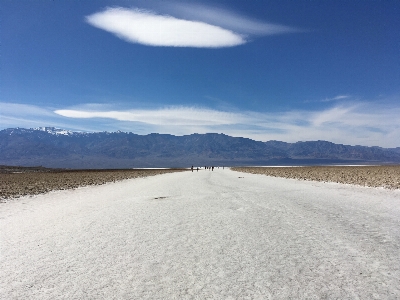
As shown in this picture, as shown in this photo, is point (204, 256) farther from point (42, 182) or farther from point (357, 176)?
point (357, 176)

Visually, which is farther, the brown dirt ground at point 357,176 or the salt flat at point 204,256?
the brown dirt ground at point 357,176

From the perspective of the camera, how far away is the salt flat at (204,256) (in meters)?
4.82

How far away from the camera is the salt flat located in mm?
4820

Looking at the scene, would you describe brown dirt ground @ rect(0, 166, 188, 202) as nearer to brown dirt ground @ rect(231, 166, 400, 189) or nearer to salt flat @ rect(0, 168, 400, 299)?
salt flat @ rect(0, 168, 400, 299)

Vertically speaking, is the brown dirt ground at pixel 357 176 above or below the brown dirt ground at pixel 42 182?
above

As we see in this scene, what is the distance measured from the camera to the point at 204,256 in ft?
21.2

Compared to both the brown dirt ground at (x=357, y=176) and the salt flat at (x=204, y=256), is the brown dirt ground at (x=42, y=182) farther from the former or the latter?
the brown dirt ground at (x=357, y=176)

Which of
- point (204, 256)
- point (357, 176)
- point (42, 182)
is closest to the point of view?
point (204, 256)

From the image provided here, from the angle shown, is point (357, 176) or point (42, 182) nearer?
point (42, 182)

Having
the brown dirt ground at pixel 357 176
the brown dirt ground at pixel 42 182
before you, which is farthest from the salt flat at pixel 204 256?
the brown dirt ground at pixel 357 176

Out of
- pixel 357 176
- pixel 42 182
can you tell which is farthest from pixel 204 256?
pixel 357 176

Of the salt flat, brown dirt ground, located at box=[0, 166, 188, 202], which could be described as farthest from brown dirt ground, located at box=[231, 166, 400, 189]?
brown dirt ground, located at box=[0, 166, 188, 202]

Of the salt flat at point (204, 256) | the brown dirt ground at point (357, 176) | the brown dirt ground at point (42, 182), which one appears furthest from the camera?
the brown dirt ground at point (357, 176)

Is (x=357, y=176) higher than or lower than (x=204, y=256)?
higher
